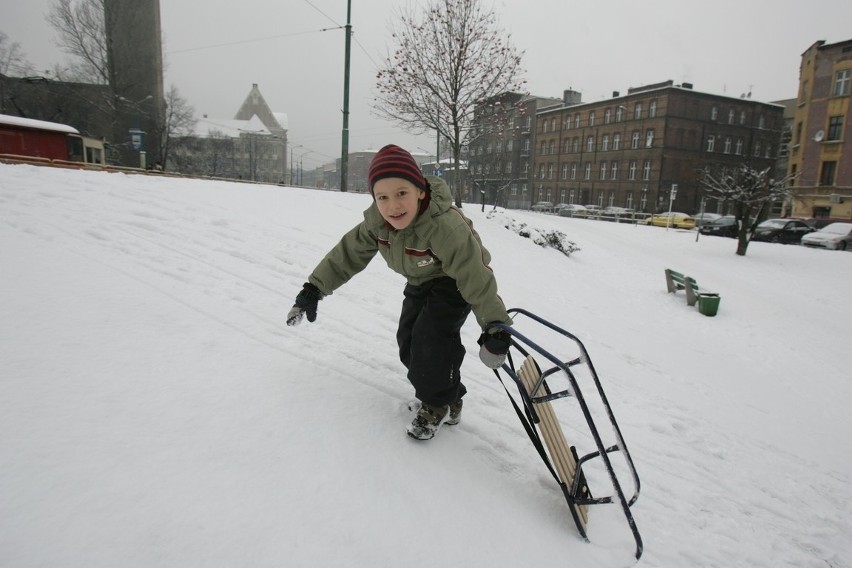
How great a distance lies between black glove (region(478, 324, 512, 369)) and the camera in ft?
6.51

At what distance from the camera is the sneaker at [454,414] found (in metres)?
2.52

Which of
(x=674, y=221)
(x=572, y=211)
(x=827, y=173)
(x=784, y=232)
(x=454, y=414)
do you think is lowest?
(x=454, y=414)

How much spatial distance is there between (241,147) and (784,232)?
7630 cm

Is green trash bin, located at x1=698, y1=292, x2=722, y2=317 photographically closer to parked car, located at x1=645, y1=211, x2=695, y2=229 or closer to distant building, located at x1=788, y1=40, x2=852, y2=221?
parked car, located at x1=645, y1=211, x2=695, y2=229

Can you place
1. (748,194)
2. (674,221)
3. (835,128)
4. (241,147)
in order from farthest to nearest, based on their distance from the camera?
(241,147) → (835,128) → (674,221) → (748,194)

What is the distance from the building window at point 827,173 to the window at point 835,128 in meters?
1.93

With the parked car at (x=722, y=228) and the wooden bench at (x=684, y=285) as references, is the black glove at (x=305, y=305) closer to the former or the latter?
the wooden bench at (x=684, y=285)

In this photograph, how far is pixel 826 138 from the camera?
32.8m

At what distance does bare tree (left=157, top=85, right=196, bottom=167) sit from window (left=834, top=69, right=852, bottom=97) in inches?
2089

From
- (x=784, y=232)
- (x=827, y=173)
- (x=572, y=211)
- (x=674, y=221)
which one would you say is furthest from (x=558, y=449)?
(x=827, y=173)

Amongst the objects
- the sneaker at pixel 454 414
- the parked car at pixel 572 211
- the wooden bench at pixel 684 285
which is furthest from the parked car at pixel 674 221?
the sneaker at pixel 454 414

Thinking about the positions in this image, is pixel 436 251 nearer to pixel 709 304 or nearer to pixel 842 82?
pixel 709 304

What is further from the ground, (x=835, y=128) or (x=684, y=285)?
(x=835, y=128)

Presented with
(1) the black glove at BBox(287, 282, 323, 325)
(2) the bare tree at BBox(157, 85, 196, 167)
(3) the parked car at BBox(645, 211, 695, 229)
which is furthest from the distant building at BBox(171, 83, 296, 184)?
(1) the black glove at BBox(287, 282, 323, 325)
